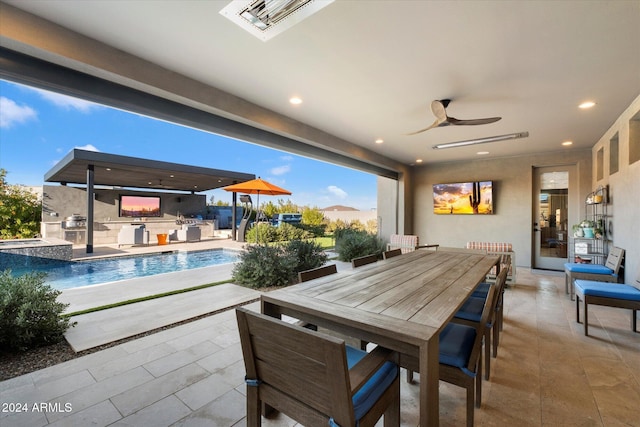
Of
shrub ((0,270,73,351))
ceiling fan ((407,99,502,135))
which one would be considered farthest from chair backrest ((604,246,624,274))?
shrub ((0,270,73,351))

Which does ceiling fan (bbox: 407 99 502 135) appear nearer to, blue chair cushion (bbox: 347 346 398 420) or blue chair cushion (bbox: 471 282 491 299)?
blue chair cushion (bbox: 471 282 491 299)

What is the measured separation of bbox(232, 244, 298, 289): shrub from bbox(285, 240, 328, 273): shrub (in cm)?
39

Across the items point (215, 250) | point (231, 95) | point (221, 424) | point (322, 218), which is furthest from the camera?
point (322, 218)

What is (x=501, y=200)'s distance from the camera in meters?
6.72

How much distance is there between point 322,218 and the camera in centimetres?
1261

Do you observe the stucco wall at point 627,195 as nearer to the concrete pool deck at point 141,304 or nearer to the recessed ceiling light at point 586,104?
the recessed ceiling light at point 586,104

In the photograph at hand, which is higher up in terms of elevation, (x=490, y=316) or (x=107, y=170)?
(x=107, y=170)

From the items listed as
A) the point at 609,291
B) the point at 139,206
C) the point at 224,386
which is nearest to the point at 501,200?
the point at 609,291

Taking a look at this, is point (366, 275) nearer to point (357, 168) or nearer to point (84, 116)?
point (357, 168)

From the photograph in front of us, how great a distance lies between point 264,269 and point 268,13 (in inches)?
136

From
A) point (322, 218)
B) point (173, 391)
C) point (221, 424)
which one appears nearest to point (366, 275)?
point (221, 424)

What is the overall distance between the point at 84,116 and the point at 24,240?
17.1 m

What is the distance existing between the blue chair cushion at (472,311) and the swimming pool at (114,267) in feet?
18.8

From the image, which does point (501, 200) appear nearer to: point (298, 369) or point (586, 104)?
point (586, 104)
